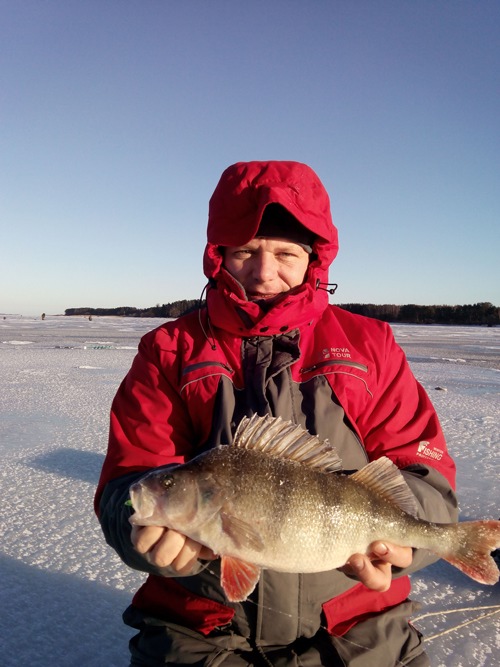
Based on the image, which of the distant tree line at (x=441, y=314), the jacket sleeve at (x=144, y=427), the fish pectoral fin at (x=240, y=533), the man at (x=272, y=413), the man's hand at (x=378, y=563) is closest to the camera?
the fish pectoral fin at (x=240, y=533)

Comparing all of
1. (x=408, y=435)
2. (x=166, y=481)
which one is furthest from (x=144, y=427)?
(x=408, y=435)

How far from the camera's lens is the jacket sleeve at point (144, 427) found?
2266mm

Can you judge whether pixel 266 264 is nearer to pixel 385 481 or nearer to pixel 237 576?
pixel 385 481

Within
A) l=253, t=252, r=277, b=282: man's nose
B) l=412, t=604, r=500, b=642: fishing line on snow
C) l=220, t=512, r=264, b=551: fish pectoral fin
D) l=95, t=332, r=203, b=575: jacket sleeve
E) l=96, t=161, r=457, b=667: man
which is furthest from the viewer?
l=412, t=604, r=500, b=642: fishing line on snow

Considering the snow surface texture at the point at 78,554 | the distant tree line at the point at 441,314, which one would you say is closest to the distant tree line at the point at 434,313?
the distant tree line at the point at 441,314

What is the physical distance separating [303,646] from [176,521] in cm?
86

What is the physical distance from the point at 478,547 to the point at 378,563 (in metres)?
0.38

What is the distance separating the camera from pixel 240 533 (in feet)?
6.00

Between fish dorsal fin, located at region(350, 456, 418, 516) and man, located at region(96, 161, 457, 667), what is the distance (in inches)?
6.6

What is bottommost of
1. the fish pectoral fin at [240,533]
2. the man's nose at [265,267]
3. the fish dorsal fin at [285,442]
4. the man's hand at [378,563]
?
the man's hand at [378,563]

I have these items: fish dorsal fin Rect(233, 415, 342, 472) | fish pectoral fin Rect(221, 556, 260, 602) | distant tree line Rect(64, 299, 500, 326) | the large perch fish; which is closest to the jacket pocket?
the large perch fish

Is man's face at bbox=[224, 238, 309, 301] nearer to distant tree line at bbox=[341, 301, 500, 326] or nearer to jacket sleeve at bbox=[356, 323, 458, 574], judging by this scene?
jacket sleeve at bbox=[356, 323, 458, 574]

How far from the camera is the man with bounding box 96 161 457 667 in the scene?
7.02ft

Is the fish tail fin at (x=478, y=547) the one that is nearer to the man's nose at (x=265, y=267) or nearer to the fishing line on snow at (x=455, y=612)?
the fishing line on snow at (x=455, y=612)
